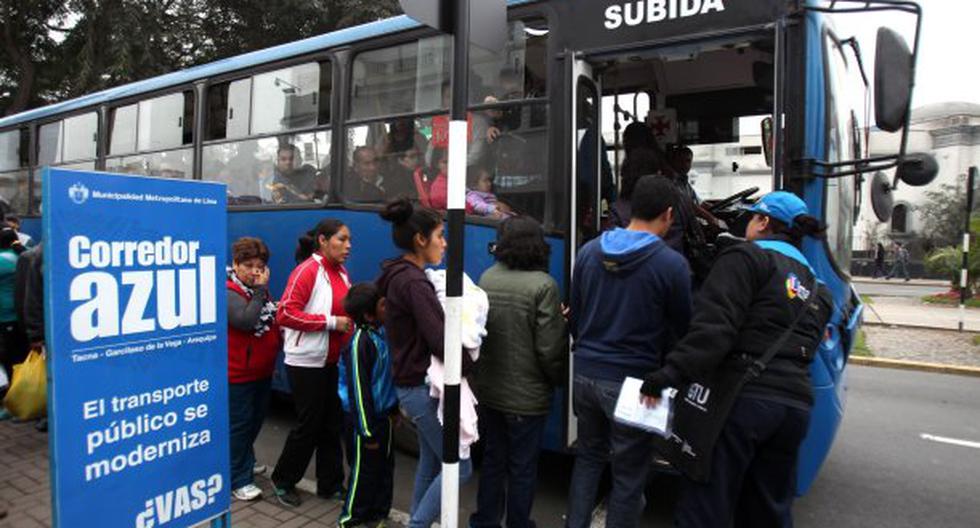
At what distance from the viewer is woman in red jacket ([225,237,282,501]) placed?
3730 millimetres

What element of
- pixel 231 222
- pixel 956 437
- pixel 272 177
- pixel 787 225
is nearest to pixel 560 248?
pixel 787 225

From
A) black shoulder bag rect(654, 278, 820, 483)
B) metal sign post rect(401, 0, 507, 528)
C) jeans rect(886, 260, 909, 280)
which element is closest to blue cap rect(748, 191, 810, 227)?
black shoulder bag rect(654, 278, 820, 483)

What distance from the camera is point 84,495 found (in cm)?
237

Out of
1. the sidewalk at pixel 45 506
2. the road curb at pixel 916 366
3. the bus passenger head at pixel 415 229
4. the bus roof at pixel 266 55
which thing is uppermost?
the bus roof at pixel 266 55

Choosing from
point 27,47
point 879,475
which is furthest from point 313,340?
point 27,47

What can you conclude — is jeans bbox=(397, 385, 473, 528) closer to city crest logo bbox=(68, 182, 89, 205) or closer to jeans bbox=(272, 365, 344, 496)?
jeans bbox=(272, 365, 344, 496)

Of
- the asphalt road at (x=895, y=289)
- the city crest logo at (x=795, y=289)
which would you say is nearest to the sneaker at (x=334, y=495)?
the city crest logo at (x=795, y=289)

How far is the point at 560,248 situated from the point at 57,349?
2472 millimetres

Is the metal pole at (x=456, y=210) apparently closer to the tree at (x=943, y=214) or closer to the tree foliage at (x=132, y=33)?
the tree foliage at (x=132, y=33)

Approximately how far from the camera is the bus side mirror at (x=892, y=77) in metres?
3.12

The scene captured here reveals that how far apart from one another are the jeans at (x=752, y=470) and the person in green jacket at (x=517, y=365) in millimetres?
791

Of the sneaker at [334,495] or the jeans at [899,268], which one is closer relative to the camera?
the sneaker at [334,495]

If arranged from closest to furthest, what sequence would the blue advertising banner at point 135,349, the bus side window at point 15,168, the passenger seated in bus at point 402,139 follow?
the blue advertising banner at point 135,349
the passenger seated in bus at point 402,139
the bus side window at point 15,168

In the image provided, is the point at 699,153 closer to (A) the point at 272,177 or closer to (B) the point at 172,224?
(A) the point at 272,177
